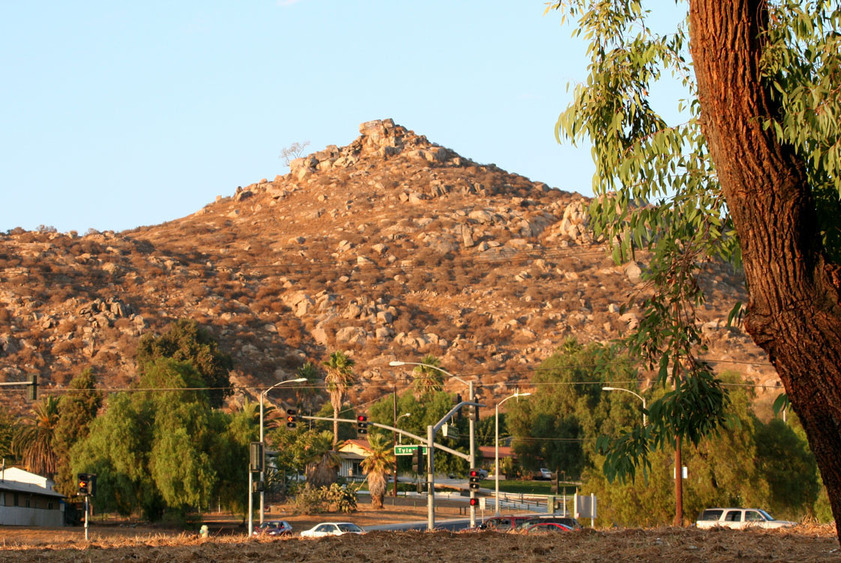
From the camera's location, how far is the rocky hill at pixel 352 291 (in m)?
117

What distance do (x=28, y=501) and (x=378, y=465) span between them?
2853 cm

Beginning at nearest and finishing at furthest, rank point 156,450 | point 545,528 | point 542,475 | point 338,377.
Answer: point 545,528
point 156,450
point 338,377
point 542,475

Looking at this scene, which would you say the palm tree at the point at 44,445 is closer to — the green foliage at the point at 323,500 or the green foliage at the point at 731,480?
the green foliage at the point at 323,500

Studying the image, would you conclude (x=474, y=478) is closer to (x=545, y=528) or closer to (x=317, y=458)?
(x=545, y=528)

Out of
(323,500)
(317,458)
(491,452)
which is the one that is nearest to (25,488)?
(323,500)

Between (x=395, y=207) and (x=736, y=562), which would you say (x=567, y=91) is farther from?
(x=395, y=207)

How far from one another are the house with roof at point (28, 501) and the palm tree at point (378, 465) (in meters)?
24.7

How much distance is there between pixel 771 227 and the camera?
799 cm

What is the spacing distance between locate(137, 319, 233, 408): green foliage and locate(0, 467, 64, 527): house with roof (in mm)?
41215

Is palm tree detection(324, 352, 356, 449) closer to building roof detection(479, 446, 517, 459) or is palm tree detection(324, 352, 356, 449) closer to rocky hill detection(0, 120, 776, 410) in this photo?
rocky hill detection(0, 120, 776, 410)

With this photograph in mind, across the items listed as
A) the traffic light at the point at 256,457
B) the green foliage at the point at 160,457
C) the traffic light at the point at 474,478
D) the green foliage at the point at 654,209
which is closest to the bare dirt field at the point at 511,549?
the green foliage at the point at 654,209

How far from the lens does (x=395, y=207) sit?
17725 centimetres

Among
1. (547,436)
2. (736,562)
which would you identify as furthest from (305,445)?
(736,562)

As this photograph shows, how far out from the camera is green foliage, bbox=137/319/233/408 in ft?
349
